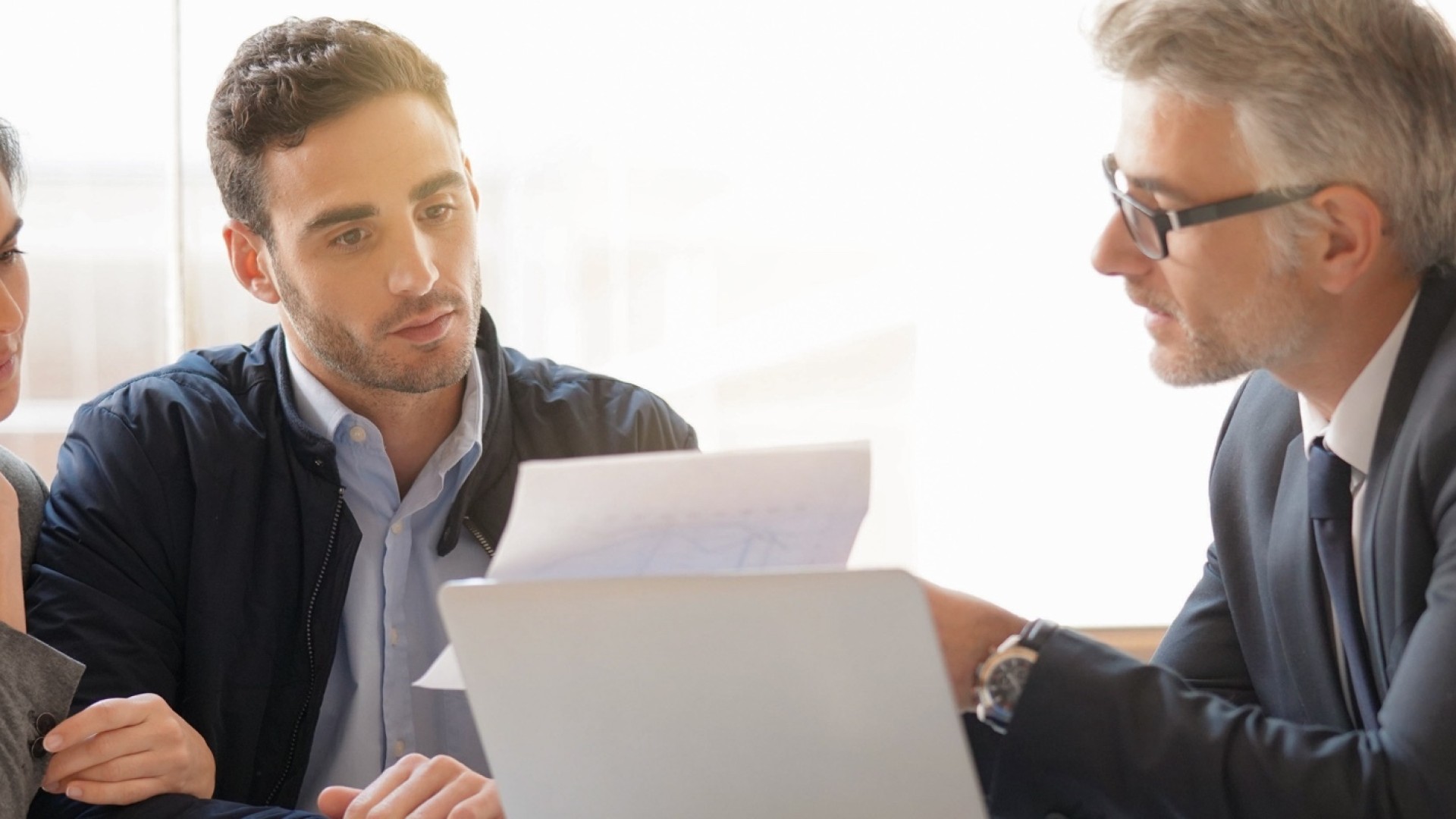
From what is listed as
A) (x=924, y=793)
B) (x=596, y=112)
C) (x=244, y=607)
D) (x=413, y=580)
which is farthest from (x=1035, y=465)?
(x=924, y=793)

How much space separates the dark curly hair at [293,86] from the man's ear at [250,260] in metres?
0.03

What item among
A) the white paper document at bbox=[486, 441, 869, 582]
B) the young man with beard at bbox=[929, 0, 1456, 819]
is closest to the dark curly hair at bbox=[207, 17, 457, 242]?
the young man with beard at bbox=[929, 0, 1456, 819]

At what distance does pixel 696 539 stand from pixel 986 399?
1.91 m

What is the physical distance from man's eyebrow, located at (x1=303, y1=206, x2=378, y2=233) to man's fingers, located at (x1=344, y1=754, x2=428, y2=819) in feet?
2.19

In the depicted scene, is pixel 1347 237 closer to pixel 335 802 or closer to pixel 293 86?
pixel 335 802

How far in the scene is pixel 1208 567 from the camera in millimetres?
1496

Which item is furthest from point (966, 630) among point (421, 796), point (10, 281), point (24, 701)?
point (10, 281)

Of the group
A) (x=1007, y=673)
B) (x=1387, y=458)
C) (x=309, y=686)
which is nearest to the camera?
(x=1007, y=673)

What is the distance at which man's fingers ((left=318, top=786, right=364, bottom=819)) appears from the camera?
4.10 feet

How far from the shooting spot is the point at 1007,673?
3.37 feet

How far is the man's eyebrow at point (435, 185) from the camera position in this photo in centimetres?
165

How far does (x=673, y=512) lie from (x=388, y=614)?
81 centimetres

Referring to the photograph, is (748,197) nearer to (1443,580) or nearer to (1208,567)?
(1208,567)

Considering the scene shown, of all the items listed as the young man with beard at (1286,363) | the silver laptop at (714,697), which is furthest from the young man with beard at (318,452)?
the young man with beard at (1286,363)
